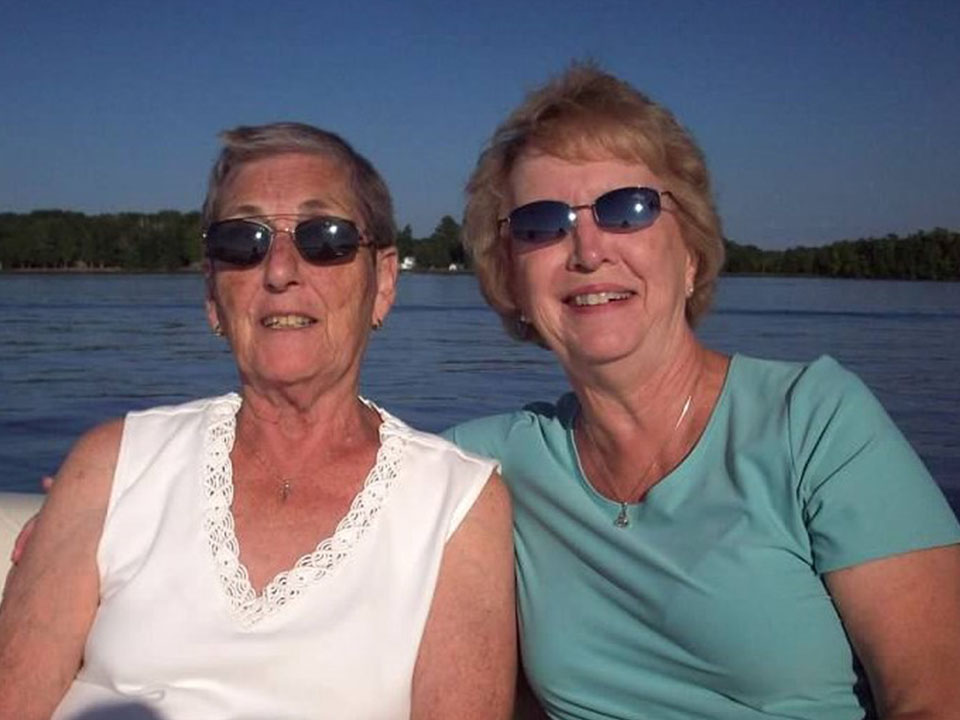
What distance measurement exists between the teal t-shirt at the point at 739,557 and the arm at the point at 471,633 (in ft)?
0.64

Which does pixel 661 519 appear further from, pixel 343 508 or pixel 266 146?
pixel 266 146

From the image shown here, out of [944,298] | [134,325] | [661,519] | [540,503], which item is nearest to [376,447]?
[540,503]

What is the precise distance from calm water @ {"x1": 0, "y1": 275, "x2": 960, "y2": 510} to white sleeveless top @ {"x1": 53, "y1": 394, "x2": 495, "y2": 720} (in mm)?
2383

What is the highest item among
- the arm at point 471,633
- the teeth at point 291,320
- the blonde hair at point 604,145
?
the blonde hair at point 604,145

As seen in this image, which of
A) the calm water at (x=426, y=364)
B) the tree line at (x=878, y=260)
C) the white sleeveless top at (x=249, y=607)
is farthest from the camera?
the tree line at (x=878, y=260)

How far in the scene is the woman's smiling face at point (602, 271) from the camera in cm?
254

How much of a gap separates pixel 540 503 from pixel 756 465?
59 centimetres

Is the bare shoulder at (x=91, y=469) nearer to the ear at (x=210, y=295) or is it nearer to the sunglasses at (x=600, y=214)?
the ear at (x=210, y=295)

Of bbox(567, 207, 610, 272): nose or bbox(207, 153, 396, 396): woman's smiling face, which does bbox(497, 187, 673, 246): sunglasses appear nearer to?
bbox(567, 207, 610, 272): nose

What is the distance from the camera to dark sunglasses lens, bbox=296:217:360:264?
2488 mm

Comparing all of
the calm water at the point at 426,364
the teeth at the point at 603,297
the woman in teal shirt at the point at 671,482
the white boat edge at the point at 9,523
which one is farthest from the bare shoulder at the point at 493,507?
the calm water at the point at 426,364

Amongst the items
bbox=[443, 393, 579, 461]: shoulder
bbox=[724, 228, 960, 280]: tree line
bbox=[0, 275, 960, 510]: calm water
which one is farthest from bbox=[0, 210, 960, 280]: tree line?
bbox=[443, 393, 579, 461]: shoulder

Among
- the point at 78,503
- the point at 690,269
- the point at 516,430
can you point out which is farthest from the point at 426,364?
the point at 78,503

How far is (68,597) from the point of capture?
7.72ft
